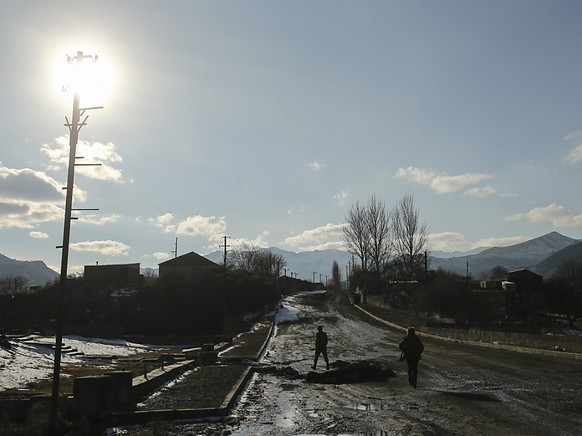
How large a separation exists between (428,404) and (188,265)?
82073 mm

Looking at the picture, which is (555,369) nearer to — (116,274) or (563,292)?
(116,274)

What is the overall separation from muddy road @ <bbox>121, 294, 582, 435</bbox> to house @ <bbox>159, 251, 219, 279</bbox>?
2483 inches

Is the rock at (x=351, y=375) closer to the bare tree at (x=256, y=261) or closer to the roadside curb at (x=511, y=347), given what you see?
the roadside curb at (x=511, y=347)

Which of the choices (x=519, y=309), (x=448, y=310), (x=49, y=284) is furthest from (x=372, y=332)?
(x=49, y=284)

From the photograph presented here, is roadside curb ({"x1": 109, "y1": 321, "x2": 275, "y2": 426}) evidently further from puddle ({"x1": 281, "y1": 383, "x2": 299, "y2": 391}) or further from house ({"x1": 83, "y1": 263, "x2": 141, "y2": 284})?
house ({"x1": 83, "y1": 263, "x2": 141, "y2": 284})

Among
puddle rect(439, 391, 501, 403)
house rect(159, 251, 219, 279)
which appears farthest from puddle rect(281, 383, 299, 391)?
house rect(159, 251, 219, 279)

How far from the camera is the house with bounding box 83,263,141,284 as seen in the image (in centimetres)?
8391

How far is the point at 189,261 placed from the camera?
307 feet

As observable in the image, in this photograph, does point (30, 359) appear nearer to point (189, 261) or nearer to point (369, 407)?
point (369, 407)

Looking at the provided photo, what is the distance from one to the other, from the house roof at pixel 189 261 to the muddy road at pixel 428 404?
230ft

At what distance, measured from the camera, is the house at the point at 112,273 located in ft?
275

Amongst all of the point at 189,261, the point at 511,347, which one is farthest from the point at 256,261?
the point at 511,347

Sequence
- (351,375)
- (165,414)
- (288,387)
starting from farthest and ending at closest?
(351,375), (288,387), (165,414)

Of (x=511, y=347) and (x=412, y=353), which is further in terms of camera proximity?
(x=511, y=347)
